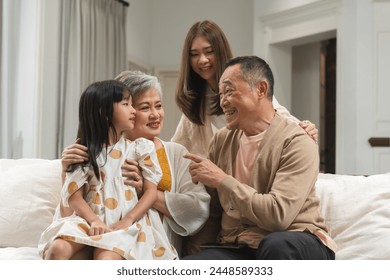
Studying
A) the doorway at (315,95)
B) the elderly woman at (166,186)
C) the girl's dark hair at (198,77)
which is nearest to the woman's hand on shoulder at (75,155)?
the elderly woman at (166,186)

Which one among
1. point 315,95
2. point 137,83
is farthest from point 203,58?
point 315,95

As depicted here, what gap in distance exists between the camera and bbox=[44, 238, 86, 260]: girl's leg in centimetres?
159

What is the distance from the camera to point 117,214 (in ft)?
5.81

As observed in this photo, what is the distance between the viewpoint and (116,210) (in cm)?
177

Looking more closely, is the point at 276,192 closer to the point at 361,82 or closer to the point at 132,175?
the point at 132,175

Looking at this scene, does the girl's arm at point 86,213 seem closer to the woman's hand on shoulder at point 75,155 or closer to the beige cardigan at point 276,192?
the woman's hand on shoulder at point 75,155

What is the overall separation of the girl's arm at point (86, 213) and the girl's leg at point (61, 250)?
7 centimetres

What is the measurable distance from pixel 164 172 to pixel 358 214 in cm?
70

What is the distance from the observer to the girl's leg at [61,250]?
1.59 metres

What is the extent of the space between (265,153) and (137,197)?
0.43 metres

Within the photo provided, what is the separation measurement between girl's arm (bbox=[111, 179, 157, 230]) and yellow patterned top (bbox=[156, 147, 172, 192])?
0.11 metres
